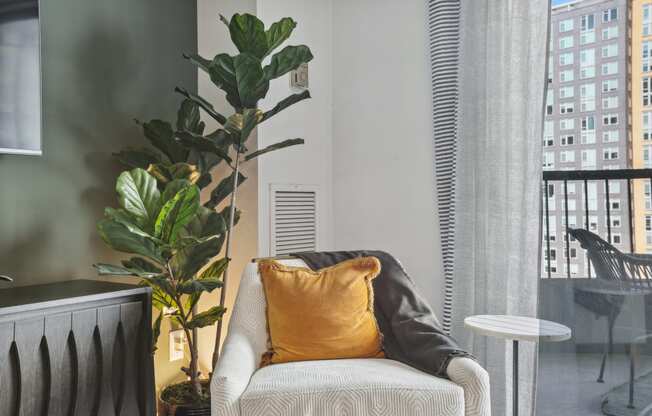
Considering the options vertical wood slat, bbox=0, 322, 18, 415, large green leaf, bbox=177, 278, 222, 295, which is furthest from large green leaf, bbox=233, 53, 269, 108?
vertical wood slat, bbox=0, 322, 18, 415

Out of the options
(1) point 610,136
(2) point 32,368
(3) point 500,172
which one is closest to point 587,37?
(1) point 610,136

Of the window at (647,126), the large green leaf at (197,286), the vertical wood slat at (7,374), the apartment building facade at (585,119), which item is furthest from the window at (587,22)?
the vertical wood slat at (7,374)

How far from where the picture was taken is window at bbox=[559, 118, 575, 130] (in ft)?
8.07

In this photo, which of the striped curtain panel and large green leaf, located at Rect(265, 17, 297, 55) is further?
the striped curtain panel

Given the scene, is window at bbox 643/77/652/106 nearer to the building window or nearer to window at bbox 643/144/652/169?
window at bbox 643/144/652/169

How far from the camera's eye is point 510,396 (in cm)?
255

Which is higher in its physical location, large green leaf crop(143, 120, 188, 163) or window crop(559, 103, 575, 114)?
window crop(559, 103, 575, 114)

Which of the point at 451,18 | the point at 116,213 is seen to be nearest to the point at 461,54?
the point at 451,18

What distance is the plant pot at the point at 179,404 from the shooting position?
91.0 inches

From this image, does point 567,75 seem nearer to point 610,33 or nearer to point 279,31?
point 610,33

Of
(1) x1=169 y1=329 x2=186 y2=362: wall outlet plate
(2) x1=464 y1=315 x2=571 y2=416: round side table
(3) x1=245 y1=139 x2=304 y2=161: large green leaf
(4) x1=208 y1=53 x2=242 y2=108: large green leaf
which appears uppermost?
(4) x1=208 y1=53 x2=242 y2=108: large green leaf

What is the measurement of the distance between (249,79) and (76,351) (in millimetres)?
1235

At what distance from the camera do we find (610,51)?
7.76 ft

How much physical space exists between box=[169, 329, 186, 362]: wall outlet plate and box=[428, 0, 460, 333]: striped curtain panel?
53.0 inches
